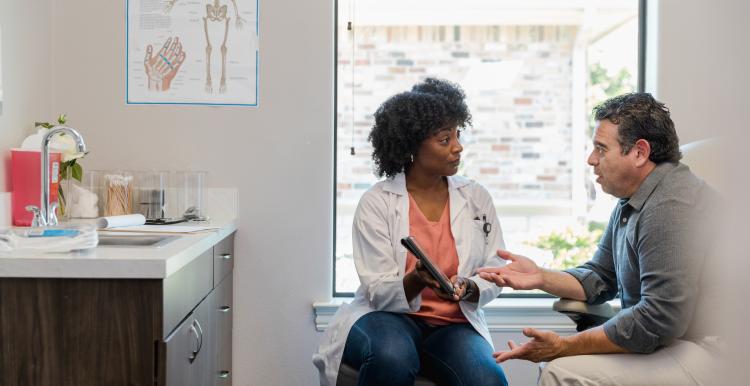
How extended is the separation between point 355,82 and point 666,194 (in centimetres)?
154

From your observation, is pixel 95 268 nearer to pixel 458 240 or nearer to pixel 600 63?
pixel 458 240

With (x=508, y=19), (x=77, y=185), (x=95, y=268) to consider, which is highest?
(x=508, y=19)

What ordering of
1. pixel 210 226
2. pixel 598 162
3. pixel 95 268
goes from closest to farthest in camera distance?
pixel 95 268 < pixel 598 162 < pixel 210 226

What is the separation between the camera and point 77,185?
8.70 ft

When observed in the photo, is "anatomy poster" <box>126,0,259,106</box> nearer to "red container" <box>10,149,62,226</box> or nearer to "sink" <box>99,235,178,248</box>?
"red container" <box>10,149,62,226</box>

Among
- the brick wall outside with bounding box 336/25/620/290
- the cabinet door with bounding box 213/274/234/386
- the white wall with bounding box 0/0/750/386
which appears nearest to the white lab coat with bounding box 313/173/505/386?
the cabinet door with bounding box 213/274/234/386

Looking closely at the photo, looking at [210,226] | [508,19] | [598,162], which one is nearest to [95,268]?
[210,226]

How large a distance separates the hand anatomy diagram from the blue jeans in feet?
4.26

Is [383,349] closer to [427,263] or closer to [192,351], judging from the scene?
[427,263]

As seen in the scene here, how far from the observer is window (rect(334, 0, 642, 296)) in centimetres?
294

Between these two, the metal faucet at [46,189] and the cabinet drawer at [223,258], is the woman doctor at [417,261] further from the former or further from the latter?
the metal faucet at [46,189]

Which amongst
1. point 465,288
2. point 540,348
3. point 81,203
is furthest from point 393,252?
point 81,203

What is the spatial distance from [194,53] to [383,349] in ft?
4.87

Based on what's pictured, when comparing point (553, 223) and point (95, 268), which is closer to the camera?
point (95, 268)
